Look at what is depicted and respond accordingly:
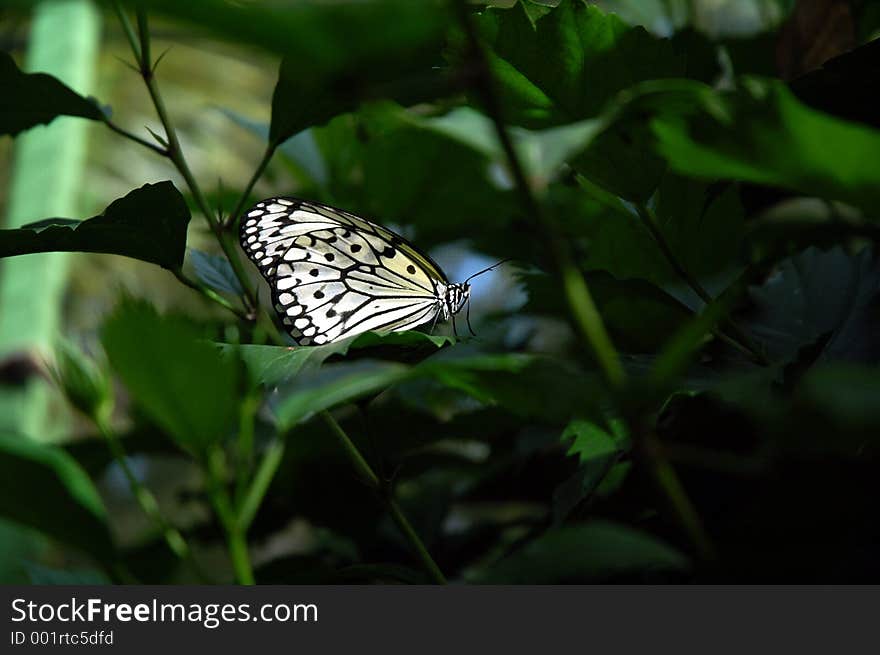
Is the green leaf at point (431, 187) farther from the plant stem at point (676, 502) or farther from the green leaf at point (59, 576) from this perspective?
the plant stem at point (676, 502)

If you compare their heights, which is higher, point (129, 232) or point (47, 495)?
point (129, 232)

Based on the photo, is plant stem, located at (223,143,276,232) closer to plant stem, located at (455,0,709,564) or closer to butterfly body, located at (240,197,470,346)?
butterfly body, located at (240,197,470,346)

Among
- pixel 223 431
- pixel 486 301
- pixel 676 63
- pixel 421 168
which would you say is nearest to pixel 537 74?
pixel 676 63

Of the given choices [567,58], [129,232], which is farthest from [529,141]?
[129,232]

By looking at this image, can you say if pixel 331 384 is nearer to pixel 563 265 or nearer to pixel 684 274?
pixel 563 265

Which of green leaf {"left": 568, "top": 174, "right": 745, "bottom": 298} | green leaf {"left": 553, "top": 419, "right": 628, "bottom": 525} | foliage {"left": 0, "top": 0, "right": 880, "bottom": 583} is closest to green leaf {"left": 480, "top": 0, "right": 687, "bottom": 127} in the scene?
foliage {"left": 0, "top": 0, "right": 880, "bottom": 583}

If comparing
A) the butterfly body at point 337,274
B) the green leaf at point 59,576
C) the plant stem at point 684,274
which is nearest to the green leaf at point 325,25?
the plant stem at point 684,274

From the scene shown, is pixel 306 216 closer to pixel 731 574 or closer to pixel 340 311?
pixel 340 311
